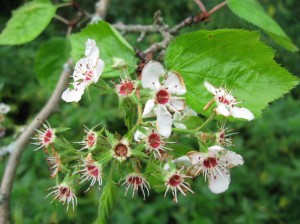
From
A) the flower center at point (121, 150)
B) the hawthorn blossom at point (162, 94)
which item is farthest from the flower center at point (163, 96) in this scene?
the flower center at point (121, 150)

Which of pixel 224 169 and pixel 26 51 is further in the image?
pixel 26 51

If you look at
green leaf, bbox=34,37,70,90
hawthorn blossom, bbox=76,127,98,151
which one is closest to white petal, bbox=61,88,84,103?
hawthorn blossom, bbox=76,127,98,151

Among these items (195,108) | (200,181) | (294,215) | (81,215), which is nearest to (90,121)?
(81,215)

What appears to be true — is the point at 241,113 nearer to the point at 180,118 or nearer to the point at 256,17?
the point at 180,118

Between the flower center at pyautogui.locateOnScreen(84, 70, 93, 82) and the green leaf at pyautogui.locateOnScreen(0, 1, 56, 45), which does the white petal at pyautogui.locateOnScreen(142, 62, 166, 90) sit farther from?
the green leaf at pyautogui.locateOnScreen(0, 1, 56, 45)

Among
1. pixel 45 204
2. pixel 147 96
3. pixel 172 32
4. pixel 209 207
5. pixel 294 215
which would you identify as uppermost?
pixel 147 96

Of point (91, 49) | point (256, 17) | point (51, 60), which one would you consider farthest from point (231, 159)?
point (51, 60)

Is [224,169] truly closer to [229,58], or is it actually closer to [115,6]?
[229,58]
